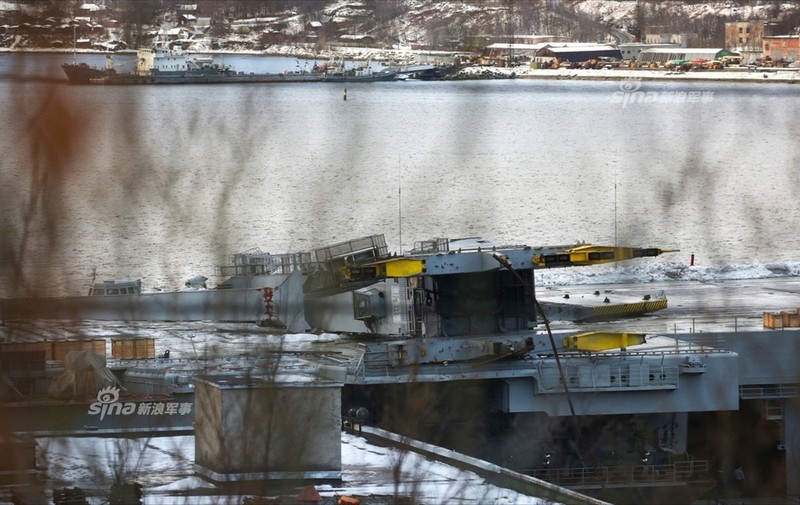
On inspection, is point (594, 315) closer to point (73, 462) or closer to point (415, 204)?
point (73, 462)

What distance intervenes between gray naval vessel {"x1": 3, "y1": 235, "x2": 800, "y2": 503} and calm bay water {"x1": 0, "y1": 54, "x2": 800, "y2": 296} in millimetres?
2901

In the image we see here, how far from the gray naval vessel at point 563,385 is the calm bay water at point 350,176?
9.52 ft

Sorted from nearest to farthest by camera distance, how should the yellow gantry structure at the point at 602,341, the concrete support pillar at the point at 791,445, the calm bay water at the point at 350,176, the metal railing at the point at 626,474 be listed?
the calm bay water at the point at 350,176 < the metal railing at the point at 626,474 < the concrete support pillar at the point at 791,445 < the yellow gantry structure at the point at 602,341

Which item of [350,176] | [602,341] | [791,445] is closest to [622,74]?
[350,176]

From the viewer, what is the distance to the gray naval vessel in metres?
17.0

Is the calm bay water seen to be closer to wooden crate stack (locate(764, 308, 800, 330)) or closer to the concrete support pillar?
the concrete support pillar

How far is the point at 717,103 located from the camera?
9406 centimetres

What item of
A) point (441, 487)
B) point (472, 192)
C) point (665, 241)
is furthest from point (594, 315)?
point (472, 192)

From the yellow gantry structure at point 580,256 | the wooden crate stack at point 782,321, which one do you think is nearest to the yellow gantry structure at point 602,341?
the yellow gantry structure at point 580,256

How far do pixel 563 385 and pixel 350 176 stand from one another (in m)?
37.4

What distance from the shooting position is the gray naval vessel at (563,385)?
1703 cm

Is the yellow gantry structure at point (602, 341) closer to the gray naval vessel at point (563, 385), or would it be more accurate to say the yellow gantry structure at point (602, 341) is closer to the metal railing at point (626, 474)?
the gray naval vessel at point (563, 385)

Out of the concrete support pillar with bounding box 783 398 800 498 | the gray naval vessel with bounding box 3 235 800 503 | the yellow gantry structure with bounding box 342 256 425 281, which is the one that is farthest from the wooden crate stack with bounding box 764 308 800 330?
the yellow gantry structure with bounding box 342 256 425 281

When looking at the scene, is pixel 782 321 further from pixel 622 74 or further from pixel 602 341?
pixel 622 74
